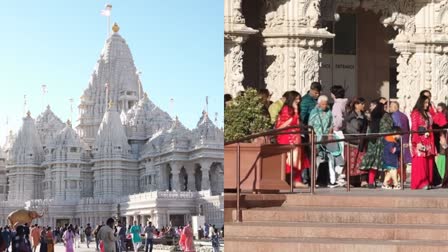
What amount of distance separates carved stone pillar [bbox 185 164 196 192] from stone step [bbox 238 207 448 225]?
273 centimetres

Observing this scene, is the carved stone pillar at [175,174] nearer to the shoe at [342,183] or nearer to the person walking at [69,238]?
the person walking at [69,238]

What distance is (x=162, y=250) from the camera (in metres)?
4.53

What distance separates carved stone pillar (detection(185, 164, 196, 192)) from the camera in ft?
15.3

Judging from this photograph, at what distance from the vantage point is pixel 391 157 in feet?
32.8

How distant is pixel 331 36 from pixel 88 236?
1125cm

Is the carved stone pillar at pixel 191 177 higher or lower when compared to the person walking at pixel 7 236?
higher

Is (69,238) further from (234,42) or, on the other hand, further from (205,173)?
(234,42)

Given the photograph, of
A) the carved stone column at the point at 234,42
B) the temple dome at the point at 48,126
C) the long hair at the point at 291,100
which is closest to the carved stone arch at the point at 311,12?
the carved stone column at the point at 234,42

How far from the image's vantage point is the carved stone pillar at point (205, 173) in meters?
4.36

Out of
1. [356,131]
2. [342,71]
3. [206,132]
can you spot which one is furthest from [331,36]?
[206,132]

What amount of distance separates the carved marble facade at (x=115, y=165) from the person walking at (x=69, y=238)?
0.10 metres

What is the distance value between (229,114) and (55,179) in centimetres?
395

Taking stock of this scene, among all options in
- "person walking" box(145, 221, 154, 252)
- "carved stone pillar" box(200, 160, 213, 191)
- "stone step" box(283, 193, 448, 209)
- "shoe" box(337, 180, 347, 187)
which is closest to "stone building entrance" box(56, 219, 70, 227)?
"person walking" box(145, 221, 154, 252)

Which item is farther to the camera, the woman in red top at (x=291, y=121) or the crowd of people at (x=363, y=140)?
the crowd of people at (x=363, y=140)
